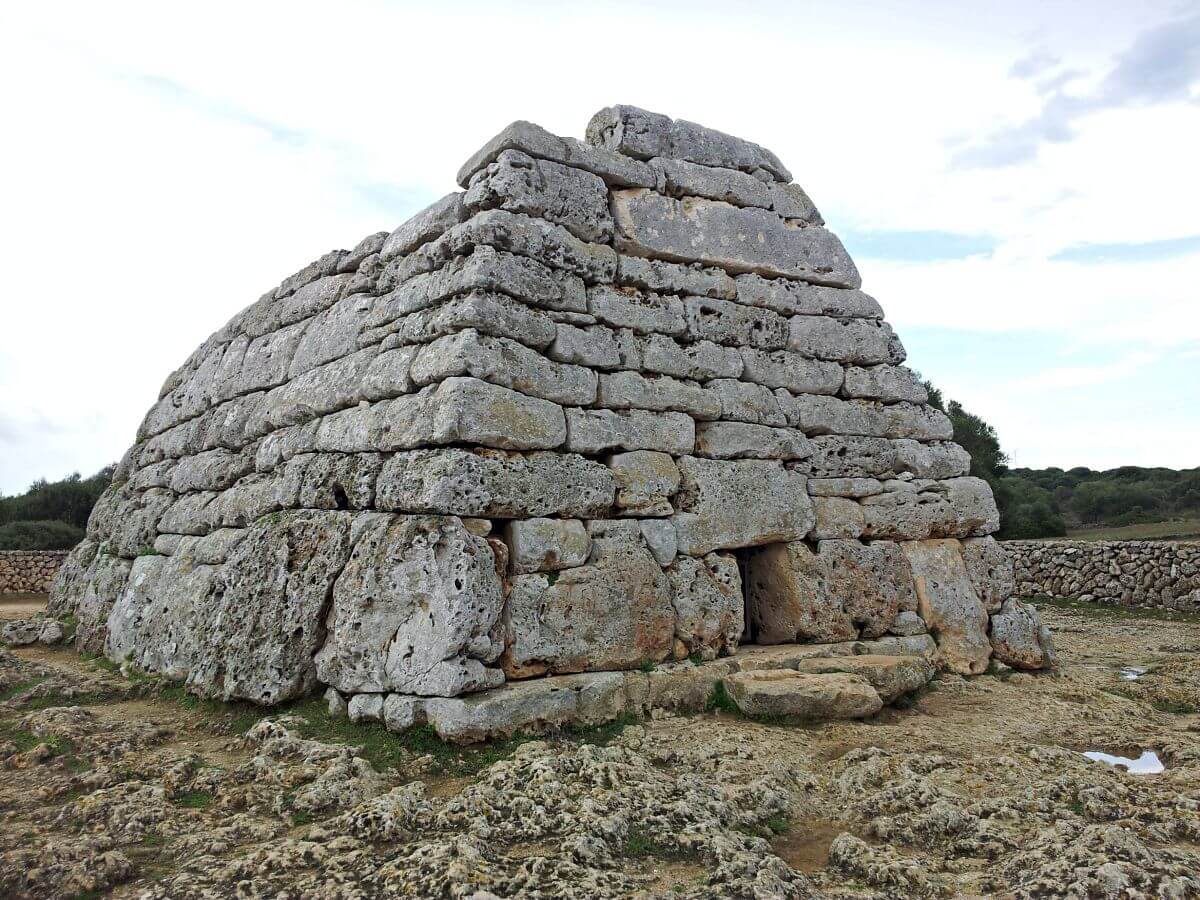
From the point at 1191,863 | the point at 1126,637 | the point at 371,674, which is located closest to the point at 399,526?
the point at 371,674

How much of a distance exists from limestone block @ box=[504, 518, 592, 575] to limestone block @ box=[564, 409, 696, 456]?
21.5 inches

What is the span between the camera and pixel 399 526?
4.67 m

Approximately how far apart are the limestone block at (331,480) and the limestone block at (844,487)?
3299 mm

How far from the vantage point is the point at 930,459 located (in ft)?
22.2

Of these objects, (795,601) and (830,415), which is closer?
(795,601)

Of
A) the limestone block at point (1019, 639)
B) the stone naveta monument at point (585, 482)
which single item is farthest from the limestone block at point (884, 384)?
the limestone block at point (1019, 639)

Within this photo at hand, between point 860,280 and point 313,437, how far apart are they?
A: 4848 mm

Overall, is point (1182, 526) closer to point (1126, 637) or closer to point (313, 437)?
point (1126, 637)

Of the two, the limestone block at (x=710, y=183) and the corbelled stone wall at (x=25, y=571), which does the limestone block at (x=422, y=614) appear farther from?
the corbelled stone wall at (x=25, y=571)

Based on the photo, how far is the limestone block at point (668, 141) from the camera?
6367mm

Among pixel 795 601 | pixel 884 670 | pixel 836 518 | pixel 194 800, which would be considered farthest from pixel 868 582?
pixel 194 800

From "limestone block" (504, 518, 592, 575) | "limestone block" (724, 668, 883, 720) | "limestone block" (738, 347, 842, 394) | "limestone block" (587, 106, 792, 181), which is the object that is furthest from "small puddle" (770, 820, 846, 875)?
"limestone block" (587, 106, 792, 181)

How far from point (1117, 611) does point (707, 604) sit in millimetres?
10139

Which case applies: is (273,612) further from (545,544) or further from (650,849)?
(650,849)
